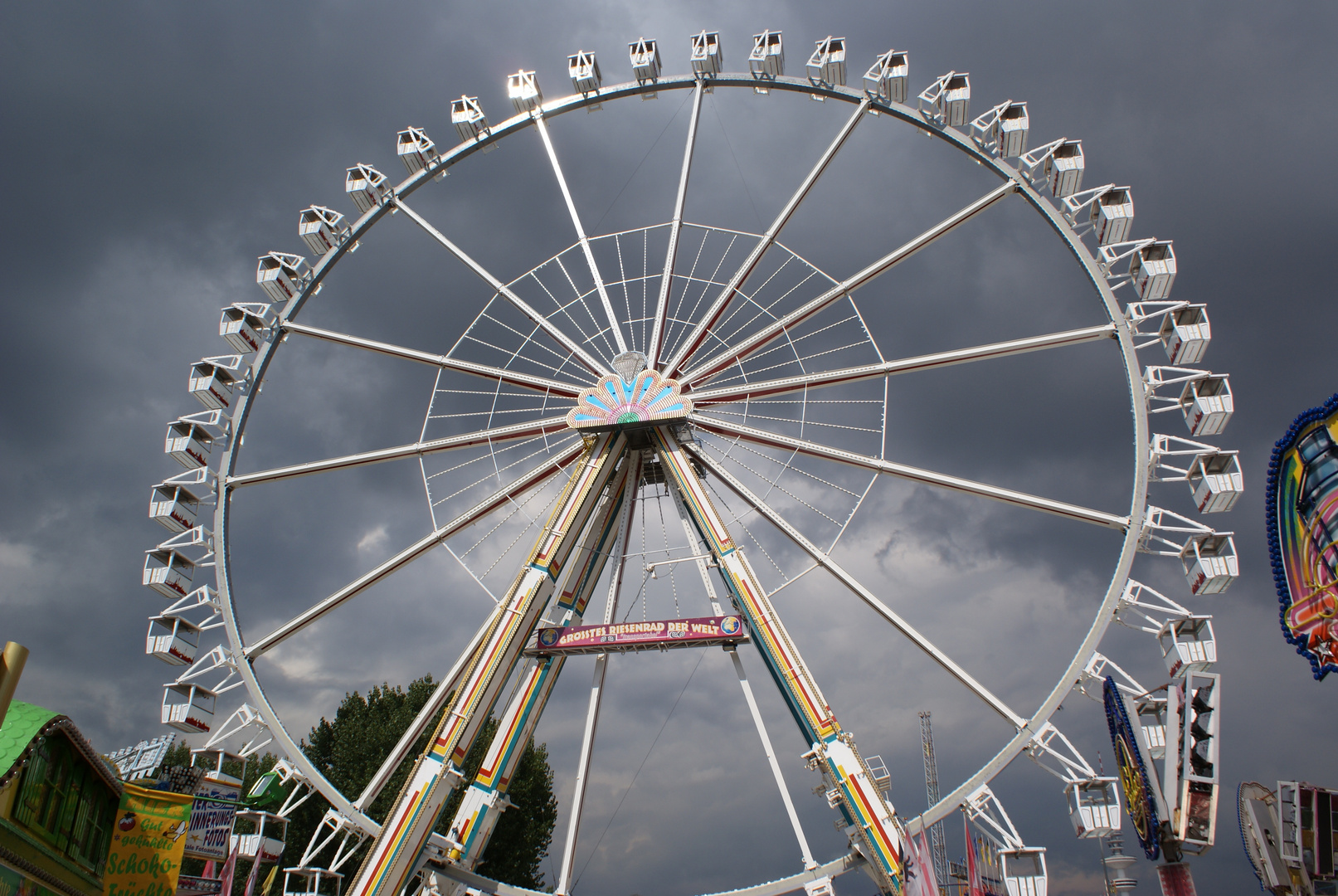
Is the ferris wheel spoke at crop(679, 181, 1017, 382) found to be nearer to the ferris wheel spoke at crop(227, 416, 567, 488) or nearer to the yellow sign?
the ferris wheel spoke at crop(227, 416, 567, 488)

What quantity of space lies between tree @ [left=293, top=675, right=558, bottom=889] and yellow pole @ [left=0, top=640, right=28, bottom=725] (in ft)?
76.1

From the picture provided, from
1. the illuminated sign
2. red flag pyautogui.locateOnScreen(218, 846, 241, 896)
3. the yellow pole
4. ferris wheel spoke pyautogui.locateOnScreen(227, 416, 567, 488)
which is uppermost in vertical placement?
ferris wheel spoke pyautogui.locateOnScreen(227, 416, 567, 488)

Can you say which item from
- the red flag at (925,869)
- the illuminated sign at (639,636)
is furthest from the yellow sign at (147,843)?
the red flag at (925,869)

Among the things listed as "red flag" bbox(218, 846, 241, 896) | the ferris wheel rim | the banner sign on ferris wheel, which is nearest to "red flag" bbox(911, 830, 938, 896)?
the ferris wheel rim

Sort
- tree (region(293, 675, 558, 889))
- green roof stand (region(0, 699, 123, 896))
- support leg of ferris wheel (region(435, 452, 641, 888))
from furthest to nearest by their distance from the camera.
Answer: tree (region(293, 675, 558, 889)), support leg of ferris wheel (region(435, 452, 641, 888)), green roof stand (region(0, 699, 123, 896))

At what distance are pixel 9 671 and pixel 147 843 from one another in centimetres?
871

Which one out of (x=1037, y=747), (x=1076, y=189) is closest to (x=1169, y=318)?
(x=1076, y=189)

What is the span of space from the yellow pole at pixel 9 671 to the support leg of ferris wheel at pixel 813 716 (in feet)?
38.9

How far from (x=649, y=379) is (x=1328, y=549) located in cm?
1296

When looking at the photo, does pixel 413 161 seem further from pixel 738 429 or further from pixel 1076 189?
pixel 1076 189

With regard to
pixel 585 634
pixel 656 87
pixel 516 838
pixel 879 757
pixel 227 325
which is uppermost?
pixel 656 87

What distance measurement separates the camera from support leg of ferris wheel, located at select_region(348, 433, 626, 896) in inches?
624

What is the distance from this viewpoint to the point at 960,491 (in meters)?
17.7

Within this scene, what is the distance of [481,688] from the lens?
57.4ft
